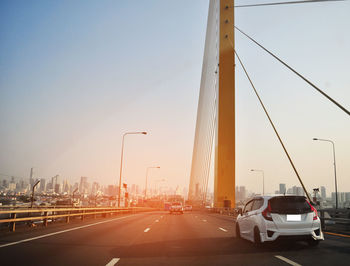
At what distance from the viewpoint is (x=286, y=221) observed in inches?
315

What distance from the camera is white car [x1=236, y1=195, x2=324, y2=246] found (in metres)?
7.95

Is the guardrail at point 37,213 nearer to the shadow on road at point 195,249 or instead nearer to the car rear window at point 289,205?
the shadow on road at point 195,249

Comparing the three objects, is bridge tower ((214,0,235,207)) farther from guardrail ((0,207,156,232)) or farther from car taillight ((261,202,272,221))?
car taillight ((261,202,272,221))

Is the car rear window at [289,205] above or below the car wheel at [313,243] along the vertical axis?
above

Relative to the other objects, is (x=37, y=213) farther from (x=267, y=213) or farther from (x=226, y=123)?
(x=226, y=123)

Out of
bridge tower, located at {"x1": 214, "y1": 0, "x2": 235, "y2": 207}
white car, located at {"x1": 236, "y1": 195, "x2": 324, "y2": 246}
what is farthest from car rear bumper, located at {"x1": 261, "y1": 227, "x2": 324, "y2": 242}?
bridge tower, located at {"x1": 214, "y1": 0, "x2": 235, "y2": 207}

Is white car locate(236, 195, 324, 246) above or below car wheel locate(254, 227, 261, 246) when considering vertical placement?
above

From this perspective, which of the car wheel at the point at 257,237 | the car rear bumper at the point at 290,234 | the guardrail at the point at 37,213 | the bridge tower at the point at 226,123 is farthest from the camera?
the bridge tower at the point at 226,123

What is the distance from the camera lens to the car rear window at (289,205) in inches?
322

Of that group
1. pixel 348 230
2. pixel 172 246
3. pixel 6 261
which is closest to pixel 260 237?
pixel 172 246

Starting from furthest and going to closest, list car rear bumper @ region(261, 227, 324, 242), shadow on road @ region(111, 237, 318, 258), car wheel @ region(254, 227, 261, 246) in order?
car wheel @ region(254, 227, 261, 246)
car rear bumper @ region(261, 227, 324, 242)
shadow on road @ region(111, 237, 318, 258)

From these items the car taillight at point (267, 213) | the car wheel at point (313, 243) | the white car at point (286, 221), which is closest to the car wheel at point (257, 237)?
the white car at point (286, 221)

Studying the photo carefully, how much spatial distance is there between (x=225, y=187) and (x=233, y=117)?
266 inches

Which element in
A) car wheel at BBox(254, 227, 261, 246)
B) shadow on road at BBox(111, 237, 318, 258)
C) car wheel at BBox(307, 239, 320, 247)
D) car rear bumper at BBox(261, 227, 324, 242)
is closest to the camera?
shadow on road at BBox(111, 237, 318, 258)
